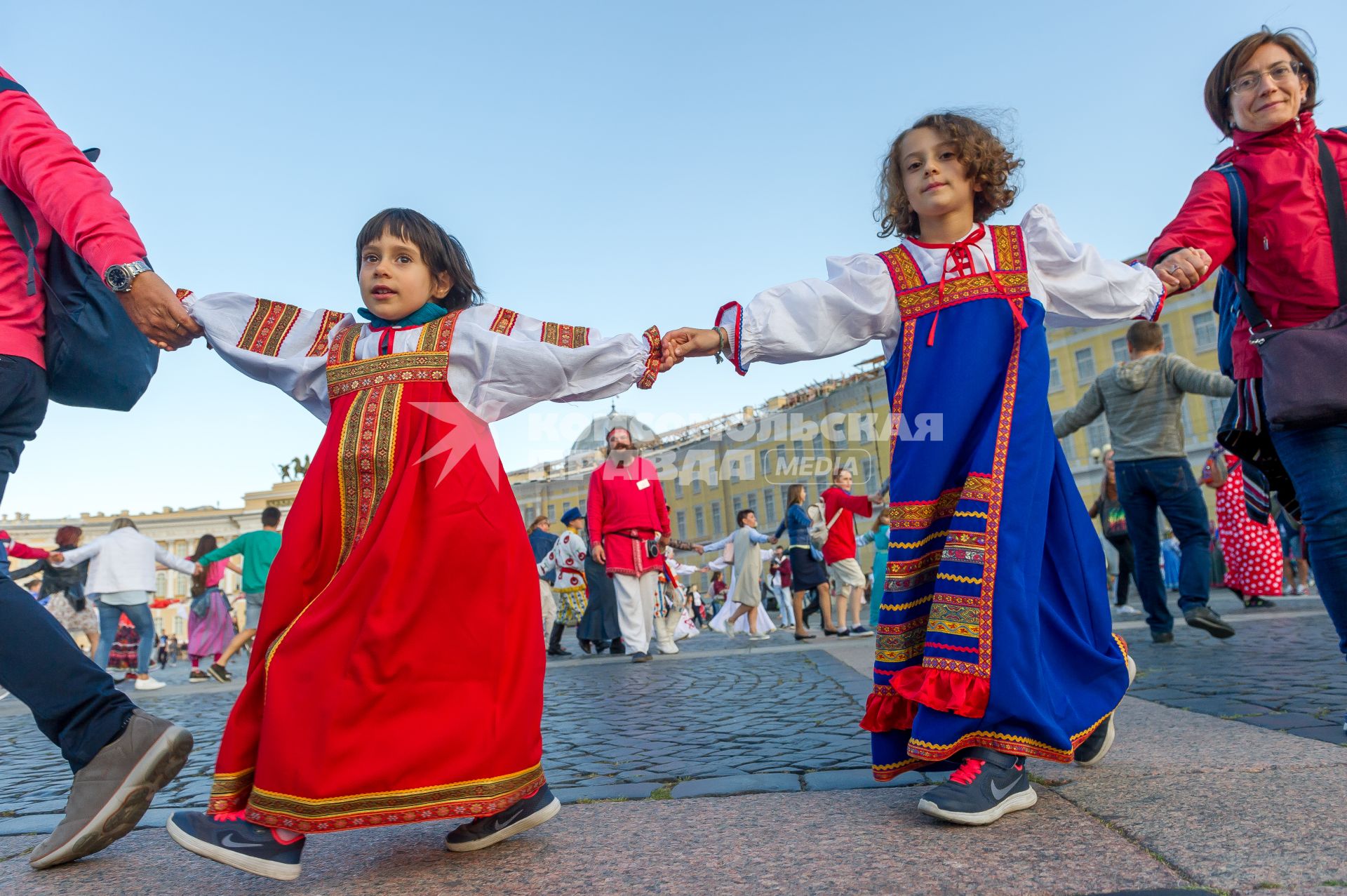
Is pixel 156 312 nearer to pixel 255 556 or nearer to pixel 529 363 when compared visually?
pixel 529 363

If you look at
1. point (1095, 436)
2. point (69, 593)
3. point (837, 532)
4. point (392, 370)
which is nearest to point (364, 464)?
point (392, 370)

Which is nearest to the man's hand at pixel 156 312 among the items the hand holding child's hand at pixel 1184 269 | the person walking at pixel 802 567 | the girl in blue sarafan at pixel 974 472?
the girl in blue sarafan at pixel 974 472

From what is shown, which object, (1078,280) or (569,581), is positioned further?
(569,581)

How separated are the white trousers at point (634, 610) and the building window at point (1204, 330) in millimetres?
37422

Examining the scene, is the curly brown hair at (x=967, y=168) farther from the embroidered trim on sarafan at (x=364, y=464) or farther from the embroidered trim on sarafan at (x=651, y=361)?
the embroidered trim on sarafan at (x=364, y=464)

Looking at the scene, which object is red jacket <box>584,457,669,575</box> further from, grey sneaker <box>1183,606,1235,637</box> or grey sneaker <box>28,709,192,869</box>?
grey sneaker <box>28,709,192,869</box>

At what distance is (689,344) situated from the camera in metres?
2.90

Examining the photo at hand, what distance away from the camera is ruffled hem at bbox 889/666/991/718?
2355 mm

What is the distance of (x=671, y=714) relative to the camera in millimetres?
4785

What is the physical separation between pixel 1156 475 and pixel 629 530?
4.58m

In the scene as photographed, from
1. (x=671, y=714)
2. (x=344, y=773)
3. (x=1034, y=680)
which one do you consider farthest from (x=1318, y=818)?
(x=671, y=714)

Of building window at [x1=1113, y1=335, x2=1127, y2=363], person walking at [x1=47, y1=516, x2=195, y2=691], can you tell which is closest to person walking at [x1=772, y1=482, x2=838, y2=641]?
person walking at [x1=47, y1=516, x2=195, y2=691]

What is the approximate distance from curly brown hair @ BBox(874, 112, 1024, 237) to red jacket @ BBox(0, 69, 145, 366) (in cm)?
207

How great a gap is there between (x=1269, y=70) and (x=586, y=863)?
3023 mm
